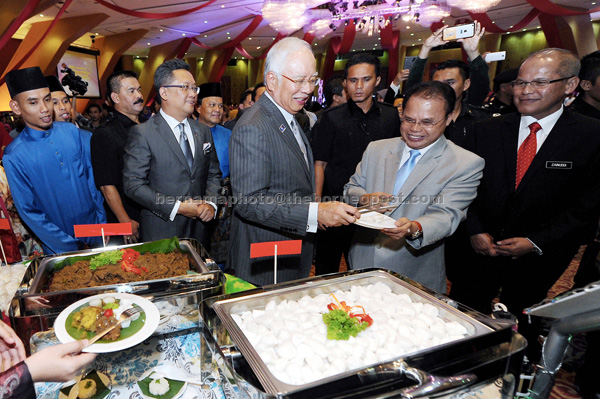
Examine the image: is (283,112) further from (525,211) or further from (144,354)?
(525,211)

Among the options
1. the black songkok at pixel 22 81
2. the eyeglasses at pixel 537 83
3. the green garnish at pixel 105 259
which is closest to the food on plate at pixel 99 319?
the green garnish at pixel 105 259

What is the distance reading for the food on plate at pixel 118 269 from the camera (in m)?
1.14

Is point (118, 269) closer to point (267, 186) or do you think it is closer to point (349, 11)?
point (267, 186)

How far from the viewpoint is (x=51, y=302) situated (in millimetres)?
964

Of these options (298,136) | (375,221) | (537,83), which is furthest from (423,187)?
(537,83)

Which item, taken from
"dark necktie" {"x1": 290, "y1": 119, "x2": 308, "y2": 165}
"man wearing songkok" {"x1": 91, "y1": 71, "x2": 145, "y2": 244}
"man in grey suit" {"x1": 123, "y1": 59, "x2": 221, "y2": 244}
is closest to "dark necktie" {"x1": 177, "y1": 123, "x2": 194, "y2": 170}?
"man in grey suit" {"x1": 123, "y1": 59, "x2": 221, "y2": 244}

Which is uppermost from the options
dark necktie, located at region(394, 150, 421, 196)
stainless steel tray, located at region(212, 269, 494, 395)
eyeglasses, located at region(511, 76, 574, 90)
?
eyeglasses, located at region(511, 76, 574, 90)

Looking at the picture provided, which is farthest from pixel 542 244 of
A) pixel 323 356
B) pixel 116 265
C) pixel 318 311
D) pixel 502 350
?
pixel 116 265

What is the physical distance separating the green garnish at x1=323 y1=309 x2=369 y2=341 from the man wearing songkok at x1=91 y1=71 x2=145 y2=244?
5.27ft

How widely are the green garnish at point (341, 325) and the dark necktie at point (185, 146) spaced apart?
1408 mm

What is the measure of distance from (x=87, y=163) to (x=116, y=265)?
131cm

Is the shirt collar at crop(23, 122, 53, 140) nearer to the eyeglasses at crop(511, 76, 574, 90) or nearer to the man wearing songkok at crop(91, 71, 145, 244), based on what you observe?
the man wearing songkok at crop(91, 71, 145, 244)

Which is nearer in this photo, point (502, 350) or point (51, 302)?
point (502, 350)

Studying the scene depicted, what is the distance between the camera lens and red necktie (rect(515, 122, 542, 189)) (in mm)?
1737
